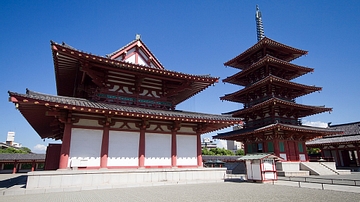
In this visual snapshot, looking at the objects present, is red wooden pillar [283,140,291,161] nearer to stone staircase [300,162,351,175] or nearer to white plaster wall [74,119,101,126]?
stone staircase [300,162,351,175]

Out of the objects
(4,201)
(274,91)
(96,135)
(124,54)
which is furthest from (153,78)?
(274,91)

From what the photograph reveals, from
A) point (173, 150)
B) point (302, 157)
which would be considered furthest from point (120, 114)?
point (302, 157)

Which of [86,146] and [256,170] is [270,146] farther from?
[86,146]

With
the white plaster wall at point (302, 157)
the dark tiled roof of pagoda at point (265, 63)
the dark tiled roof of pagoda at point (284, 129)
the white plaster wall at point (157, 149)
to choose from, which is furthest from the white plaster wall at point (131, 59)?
the white plaster wall at point (302, 157)

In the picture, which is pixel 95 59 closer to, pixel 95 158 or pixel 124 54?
pixel 124 54

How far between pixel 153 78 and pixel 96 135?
6.01m

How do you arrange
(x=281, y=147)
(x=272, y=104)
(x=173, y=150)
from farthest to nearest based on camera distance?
(x=272, y=104)
(x=281, y=147)
(x=173, y=150)

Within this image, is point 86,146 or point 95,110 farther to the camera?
point 86,146

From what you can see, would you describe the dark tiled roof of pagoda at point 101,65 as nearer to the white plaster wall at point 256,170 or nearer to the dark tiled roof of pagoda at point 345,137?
the white plaster wall at point 256,170

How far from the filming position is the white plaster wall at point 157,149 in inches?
622

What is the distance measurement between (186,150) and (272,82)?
787 inches

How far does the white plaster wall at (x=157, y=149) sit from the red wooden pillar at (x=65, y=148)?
5.16 metres

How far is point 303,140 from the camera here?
30.7m

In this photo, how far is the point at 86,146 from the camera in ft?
46.1
